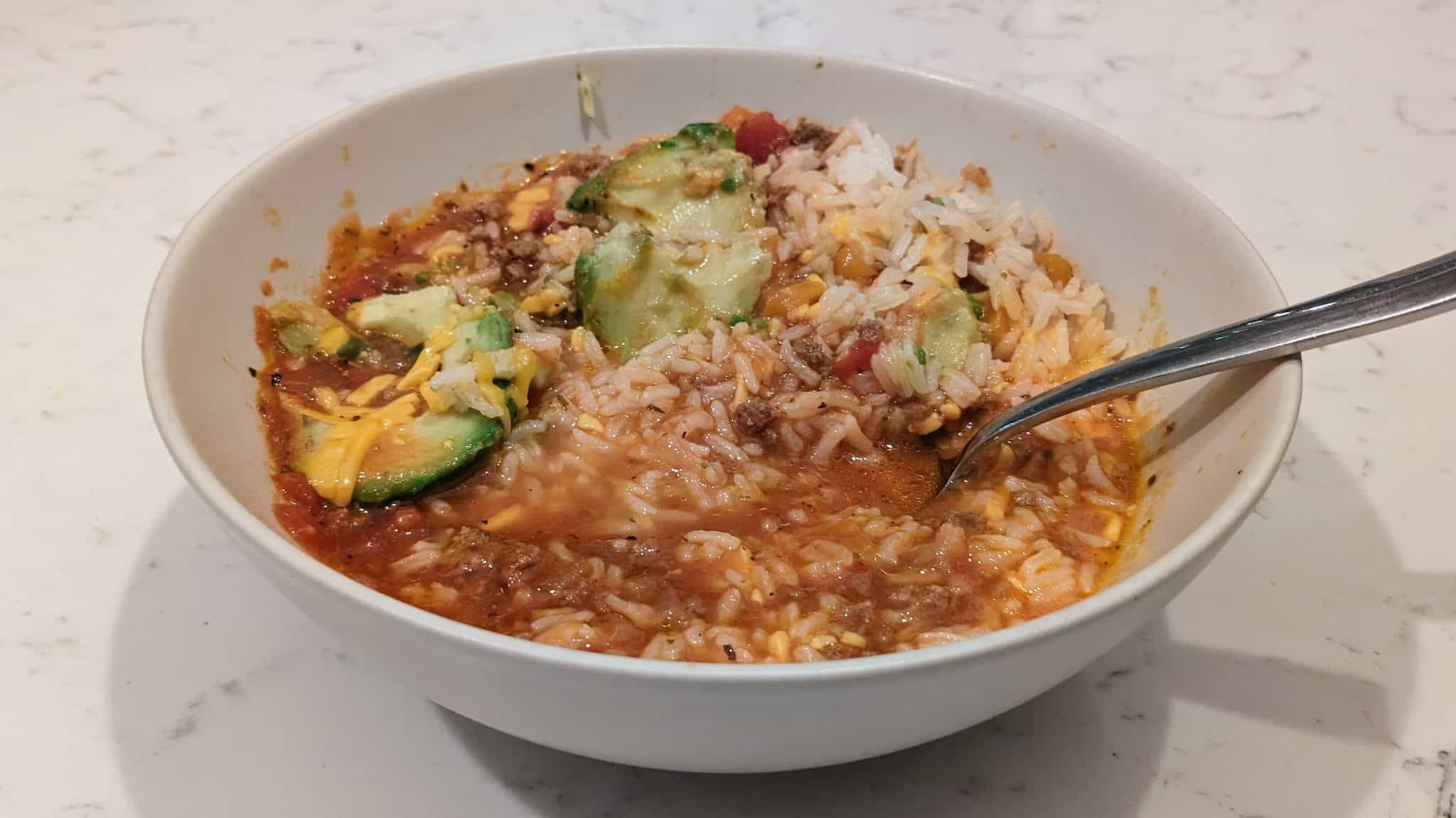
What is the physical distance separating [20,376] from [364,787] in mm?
1909

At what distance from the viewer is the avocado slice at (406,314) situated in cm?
266

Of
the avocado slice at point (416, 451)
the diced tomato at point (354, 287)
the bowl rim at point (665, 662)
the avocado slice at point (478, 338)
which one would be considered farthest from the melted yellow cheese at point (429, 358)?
the bowl rim at point (665, 662)

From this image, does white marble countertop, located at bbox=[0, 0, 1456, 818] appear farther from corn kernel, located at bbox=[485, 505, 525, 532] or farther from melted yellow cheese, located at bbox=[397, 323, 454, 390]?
melted yellow cheese, located at bbox=[397, 323, 454, 390]

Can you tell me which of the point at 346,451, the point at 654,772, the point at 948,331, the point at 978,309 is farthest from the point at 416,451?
the point at 978,309

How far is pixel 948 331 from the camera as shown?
265cm

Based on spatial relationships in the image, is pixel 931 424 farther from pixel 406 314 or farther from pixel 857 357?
pixel 406 314

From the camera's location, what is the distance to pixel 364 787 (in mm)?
1872

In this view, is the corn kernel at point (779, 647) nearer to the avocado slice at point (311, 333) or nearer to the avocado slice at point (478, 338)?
the avocado slice at point (478, 338)

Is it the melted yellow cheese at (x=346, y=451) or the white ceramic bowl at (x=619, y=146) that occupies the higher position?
the white ceramic bowl at (x=619, y=146)

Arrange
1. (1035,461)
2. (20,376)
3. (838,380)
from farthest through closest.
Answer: (20,376)
(838,380)
(1035,461)

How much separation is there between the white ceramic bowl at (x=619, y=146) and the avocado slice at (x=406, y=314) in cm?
20

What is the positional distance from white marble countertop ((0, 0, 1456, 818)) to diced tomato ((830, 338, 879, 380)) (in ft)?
3.12

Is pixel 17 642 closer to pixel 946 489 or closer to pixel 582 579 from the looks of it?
pixel 582 579

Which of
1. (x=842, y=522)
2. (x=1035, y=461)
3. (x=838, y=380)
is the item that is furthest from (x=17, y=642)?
(x=1035, y=461)
